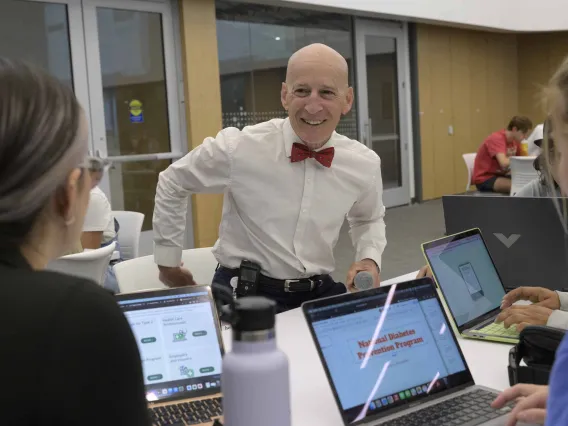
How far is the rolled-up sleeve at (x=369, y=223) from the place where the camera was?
2.61 metres

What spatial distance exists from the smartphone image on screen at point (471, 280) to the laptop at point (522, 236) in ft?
0.78

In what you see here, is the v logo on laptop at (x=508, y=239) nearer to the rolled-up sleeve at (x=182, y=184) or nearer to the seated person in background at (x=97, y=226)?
the rolled-up sleeve at (x=182, y=184)

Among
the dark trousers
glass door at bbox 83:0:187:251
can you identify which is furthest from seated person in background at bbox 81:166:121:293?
glass door at bbox 83:0:187:251

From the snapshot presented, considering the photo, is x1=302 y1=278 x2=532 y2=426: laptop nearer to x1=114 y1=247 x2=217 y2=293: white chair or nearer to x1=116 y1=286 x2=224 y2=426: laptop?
x1=116 y1=286 x2=224 y2=426: laptop

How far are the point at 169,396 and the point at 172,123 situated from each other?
5.79 m

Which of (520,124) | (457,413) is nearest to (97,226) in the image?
(457,413)

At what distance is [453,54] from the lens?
37.1 feet

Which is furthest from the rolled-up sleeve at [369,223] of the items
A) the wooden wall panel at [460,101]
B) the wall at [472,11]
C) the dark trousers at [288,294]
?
the wooden wall panel at [460,101]

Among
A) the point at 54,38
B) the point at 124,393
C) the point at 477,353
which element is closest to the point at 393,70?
the point at 54,38

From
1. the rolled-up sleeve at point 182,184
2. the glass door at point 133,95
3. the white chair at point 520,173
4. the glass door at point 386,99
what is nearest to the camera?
the rolled-up sleeve at point 182,184

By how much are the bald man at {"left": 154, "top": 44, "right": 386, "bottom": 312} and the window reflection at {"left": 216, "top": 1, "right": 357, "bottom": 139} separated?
5158 mm

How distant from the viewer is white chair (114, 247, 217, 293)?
270 cm

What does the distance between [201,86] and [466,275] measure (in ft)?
18.0

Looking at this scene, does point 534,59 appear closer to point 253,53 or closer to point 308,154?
point 253,53
